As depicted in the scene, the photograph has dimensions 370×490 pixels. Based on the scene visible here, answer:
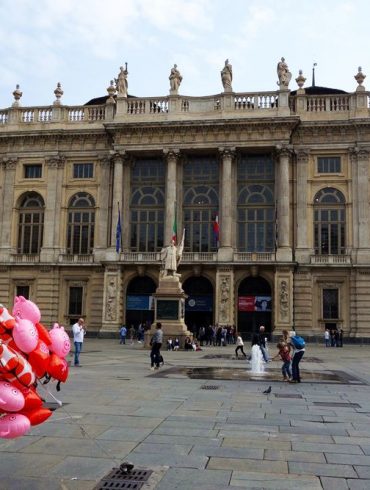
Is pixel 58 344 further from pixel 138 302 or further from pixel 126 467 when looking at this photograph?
pixel 138 302

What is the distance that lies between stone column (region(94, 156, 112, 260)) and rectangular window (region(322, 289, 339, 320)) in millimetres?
18824

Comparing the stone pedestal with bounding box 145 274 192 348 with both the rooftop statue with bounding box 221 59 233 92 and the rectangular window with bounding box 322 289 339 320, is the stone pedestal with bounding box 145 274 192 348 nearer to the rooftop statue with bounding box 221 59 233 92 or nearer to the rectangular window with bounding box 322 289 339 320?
the rectangular window with bounding box 322 289 339 320

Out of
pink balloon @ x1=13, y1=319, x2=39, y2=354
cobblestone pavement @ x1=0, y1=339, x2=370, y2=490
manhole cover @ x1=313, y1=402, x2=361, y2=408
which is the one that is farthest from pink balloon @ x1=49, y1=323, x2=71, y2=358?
manhole cover @ x1=313, y1=402, x2=361, y2=408

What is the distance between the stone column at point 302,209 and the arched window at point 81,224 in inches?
699

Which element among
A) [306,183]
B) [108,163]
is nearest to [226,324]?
[306,183]

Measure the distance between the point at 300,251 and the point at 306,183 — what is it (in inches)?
227

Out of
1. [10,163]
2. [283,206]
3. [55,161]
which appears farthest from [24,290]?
[283,206]

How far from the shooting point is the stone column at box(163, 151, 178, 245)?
47.1m

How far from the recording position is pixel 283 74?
4819 centimetres

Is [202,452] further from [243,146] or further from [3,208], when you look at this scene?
[3,208]

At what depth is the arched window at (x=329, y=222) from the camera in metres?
46.5

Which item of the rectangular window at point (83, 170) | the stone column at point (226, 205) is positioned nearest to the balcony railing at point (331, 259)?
the stone column at point (226, 205)

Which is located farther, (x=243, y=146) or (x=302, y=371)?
(x=243, y=146)

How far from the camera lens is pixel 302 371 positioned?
20797 millimetres
